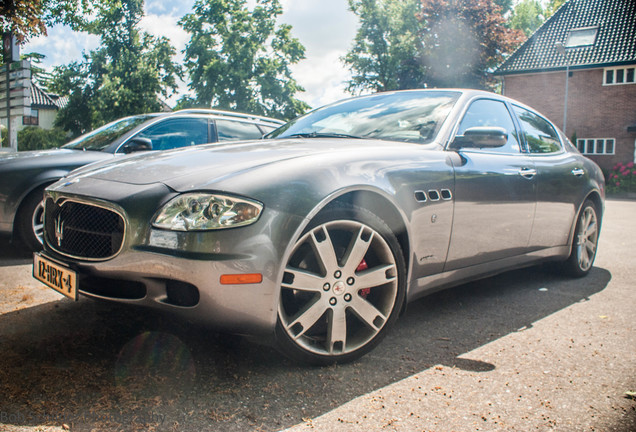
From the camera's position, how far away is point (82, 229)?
8.60ft

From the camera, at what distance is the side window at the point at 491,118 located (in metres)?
3.73

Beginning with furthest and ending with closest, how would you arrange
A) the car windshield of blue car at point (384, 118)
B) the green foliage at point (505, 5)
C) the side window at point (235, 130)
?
the green foliage at point (505, 5), the side window at point (235, 130), the car windshield of blue car at point (384, 118)

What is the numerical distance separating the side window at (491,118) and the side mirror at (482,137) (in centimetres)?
17

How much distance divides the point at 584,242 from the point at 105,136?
16.6ft

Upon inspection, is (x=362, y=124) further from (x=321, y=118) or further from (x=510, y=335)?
(x=510, y=335)

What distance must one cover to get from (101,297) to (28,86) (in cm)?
1075

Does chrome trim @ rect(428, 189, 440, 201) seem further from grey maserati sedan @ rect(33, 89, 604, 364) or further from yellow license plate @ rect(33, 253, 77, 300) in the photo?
yellow license plate @ rect(33, 253, 77, 300)

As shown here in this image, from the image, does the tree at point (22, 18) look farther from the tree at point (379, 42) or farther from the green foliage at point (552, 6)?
the green foliage at point (552, 6)

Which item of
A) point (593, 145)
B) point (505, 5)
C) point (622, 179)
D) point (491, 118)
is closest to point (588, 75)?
point (593, 145)

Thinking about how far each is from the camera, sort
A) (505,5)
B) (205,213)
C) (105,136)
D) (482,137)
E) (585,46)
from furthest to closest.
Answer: (505,5) → (585,46) → (105,136) → (482,137) → (205,213)

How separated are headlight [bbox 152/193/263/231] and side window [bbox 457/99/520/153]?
1.82 metres

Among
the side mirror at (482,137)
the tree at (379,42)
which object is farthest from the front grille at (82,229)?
the tree at (379,42)

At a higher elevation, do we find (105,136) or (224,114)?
(224,114)

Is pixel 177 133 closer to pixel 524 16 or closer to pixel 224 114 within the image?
pixel 224 114
